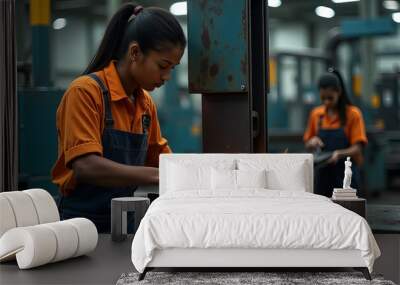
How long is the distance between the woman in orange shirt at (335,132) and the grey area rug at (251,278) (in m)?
2.68

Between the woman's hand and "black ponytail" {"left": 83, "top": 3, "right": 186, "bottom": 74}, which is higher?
"black ponytail" {"left": 83, "top": 3, "right": 186, "bottom": 74}

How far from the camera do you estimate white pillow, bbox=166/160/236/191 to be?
439cm

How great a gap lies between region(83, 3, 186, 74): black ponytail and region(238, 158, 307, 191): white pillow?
35.1 inches

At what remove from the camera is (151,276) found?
348cm

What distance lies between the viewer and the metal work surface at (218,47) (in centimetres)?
461

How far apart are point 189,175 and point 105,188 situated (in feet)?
1.86

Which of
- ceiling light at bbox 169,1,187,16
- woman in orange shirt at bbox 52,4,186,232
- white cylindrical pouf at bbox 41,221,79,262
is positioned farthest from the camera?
ceiling light at bbox 169,1,187,16

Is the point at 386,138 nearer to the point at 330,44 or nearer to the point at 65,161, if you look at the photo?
the point at 330,44

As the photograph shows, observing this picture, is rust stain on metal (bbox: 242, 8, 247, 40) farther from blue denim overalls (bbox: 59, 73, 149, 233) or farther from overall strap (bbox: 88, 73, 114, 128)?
overall strap (bbox: 88, 73, 114, 128)

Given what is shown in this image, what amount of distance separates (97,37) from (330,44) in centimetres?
589

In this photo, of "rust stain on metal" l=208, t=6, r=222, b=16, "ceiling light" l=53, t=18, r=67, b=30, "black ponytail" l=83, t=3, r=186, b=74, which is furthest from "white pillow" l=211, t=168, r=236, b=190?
"ceiling light" l=53, t=18, r=67, b=30

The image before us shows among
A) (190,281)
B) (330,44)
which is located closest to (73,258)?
(190,281)


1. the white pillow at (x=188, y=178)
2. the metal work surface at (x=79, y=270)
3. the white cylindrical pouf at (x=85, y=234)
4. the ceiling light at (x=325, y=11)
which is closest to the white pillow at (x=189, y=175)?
the white pillow at (x=188, y=178)

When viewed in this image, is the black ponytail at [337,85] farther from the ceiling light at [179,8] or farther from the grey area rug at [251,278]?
the ceiling light at [179,8]
